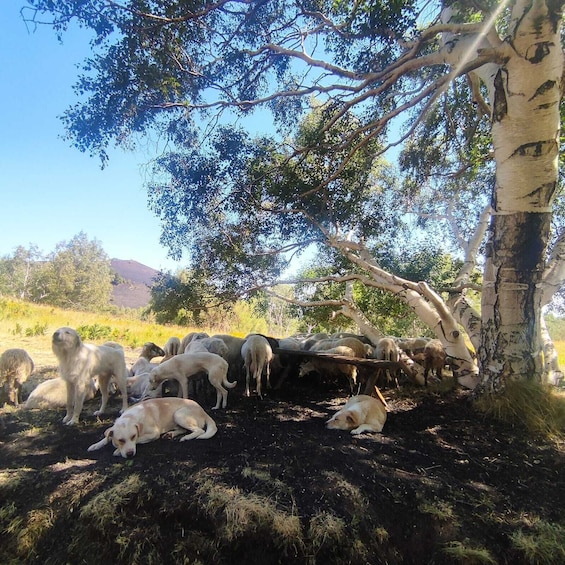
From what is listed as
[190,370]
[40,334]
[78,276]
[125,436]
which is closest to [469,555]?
[125,436]

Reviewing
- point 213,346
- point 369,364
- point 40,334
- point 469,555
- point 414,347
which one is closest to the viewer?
point 469,555

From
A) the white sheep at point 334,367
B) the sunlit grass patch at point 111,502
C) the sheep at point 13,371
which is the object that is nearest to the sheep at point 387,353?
the white sheep at point 334,367

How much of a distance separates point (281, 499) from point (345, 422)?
196cm

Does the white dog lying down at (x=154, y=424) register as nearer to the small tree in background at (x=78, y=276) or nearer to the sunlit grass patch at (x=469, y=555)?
the sunlit grass patch at (x=469, y=555)

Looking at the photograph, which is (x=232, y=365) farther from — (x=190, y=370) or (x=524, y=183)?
(x=524, y=183)

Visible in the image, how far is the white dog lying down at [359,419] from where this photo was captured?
4793 mm

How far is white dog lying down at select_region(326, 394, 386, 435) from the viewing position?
479 centimetres

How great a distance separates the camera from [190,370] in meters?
5.70

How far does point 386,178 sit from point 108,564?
42.0 ft

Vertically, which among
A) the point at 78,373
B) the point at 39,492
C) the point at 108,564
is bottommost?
the point at 108,564

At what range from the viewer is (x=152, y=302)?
9.46 meters

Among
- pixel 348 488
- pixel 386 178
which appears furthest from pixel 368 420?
pixel 386 178

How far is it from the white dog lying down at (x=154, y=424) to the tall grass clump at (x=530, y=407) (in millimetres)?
3910

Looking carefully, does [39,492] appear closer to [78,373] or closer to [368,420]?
[78,373]
